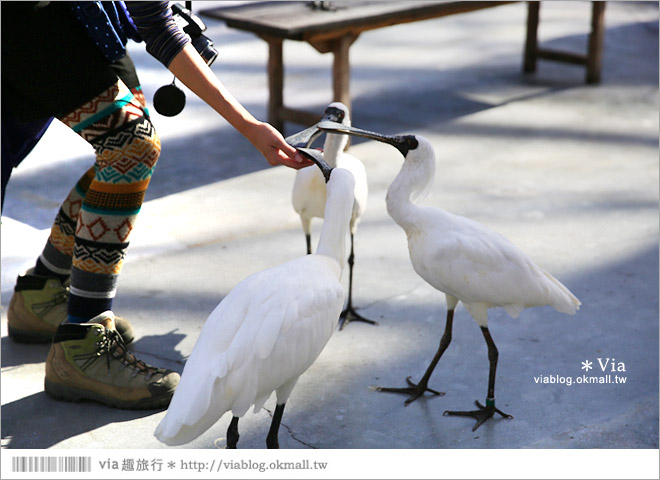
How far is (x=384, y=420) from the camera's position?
8.68ft

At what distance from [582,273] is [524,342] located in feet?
2.21

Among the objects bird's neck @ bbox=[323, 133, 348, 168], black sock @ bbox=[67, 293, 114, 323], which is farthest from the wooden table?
black sock @ bbox=[67, 293, 114, 323]

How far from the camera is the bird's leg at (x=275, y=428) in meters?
2.31

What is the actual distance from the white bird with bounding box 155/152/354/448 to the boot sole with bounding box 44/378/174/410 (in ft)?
1.60

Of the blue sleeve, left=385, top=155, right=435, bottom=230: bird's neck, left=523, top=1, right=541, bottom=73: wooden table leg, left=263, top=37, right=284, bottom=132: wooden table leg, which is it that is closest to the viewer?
the blue sleeve

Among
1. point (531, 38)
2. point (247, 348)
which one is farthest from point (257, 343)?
point (531, 38)

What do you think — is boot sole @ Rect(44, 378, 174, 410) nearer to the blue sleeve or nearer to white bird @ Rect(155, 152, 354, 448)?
white bird @ Rect(155, 152, 354, 448)

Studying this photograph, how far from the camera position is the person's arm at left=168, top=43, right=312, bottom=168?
7.34ft

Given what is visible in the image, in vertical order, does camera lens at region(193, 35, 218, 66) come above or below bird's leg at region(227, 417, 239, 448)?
above

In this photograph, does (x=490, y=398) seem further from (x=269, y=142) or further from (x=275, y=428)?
(x=269, y=142)

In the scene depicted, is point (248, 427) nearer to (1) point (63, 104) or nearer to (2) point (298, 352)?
(2) point (298, 352)

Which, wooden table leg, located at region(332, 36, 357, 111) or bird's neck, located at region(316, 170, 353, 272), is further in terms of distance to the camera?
wooden table leg, located at region(332, 36, 357, 111)

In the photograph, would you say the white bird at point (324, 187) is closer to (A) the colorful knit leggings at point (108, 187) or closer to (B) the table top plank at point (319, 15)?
(A) the colorful knit leggings at point (108, 187)

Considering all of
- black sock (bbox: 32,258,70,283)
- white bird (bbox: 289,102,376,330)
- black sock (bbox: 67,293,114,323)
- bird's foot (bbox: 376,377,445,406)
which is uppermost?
white bird (bbox: 289,102,376,330)
